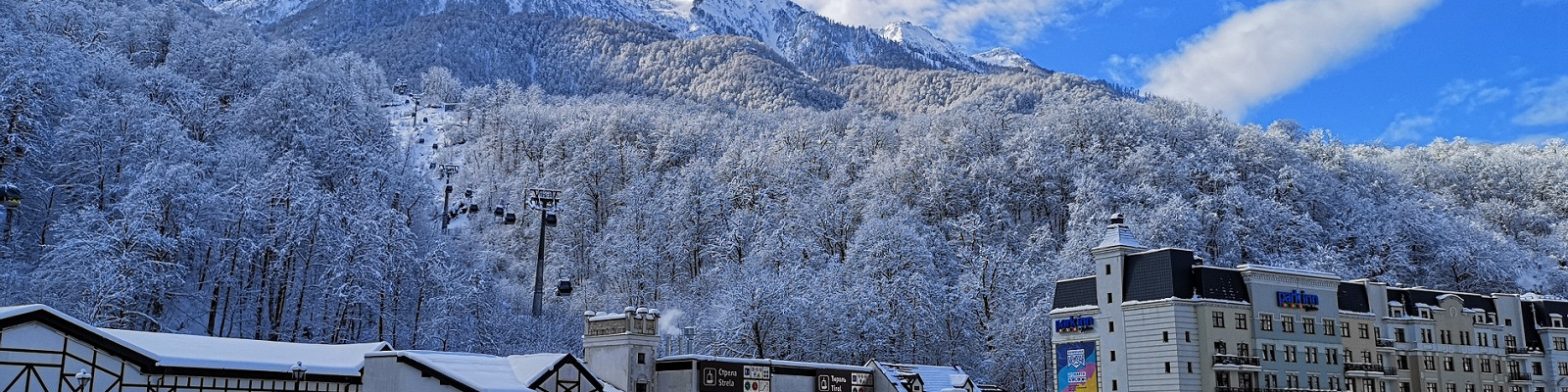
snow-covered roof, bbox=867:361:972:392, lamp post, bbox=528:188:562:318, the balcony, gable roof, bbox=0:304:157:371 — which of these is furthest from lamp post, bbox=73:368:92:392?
the balcony

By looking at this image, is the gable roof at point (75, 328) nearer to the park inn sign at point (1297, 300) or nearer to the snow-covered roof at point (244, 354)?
the snow-covered roof at point (244, 354)

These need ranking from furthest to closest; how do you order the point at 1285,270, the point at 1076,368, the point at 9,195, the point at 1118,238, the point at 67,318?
the point at 1076,368, the point at 1118,238, the point at 1285,270, the point at 9,195, the point at 67,318

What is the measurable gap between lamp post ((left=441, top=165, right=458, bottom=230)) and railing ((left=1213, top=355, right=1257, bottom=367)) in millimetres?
59788

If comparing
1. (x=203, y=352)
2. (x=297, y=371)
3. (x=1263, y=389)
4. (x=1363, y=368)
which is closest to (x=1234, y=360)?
(x=1263, y=389)

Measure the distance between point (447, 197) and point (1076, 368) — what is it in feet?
199

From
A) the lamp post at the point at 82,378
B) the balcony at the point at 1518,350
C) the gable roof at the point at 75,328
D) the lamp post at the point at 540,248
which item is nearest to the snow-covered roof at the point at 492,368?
the gable roof at the point at 75,328

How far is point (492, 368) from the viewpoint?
1596 inches

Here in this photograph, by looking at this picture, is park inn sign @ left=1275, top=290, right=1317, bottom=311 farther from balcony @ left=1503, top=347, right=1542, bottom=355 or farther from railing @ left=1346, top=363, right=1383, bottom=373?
balcony @ left=1503, top=347, right=1542, bottom=355

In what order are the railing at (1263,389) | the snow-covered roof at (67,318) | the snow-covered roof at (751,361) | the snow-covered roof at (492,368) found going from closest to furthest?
1. the snow-covered roof at (67,318)
2. the snow-covered roof at (492,368)
3. the snow-covered roof at (751,361)
4. the railing at (1263,389)

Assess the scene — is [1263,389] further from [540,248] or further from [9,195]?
[9,195]

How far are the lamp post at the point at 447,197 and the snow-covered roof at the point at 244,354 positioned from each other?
60.9 m

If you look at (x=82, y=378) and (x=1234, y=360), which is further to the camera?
(x=1234, y=360)

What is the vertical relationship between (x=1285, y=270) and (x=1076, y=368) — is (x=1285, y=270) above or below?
above

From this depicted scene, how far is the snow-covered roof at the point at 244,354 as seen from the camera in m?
32.1
